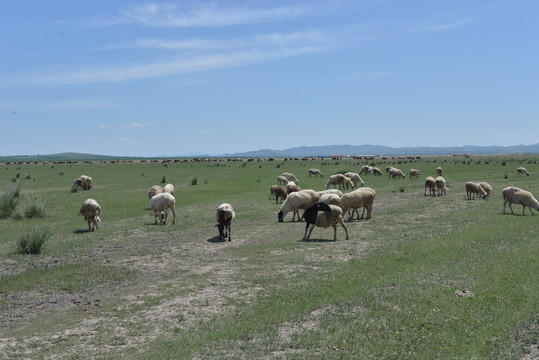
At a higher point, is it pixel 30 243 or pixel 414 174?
pixel 414 174

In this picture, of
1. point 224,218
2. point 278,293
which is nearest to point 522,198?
point 224,218

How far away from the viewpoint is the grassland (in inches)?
300

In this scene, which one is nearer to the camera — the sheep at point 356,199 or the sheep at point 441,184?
the sheep at point 356,199

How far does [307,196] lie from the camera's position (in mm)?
21297

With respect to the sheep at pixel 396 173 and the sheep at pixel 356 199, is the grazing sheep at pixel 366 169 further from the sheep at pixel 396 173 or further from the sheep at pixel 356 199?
the sheep at pixel 356 199

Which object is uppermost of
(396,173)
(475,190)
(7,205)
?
(396,173)

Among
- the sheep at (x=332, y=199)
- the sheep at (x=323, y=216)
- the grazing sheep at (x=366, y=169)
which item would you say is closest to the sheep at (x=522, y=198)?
the sheep at (x=332, y=199)

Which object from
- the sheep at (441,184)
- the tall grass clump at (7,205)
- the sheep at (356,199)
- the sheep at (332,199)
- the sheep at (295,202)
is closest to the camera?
the sheep at (332,199)

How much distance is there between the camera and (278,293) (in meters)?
10.3

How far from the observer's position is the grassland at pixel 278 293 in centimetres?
761

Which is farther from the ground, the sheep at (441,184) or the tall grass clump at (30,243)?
the sheep at (441,184)

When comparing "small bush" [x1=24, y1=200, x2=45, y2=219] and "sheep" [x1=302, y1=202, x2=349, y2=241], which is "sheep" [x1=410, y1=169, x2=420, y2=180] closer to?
"sheep" [x1=302, y1=202, x2=349, y2=241]

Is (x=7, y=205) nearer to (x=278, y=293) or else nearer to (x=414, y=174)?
(x=278, y=293)

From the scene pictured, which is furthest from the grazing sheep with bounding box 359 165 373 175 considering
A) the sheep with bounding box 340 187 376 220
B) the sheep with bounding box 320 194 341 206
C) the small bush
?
the small bush
